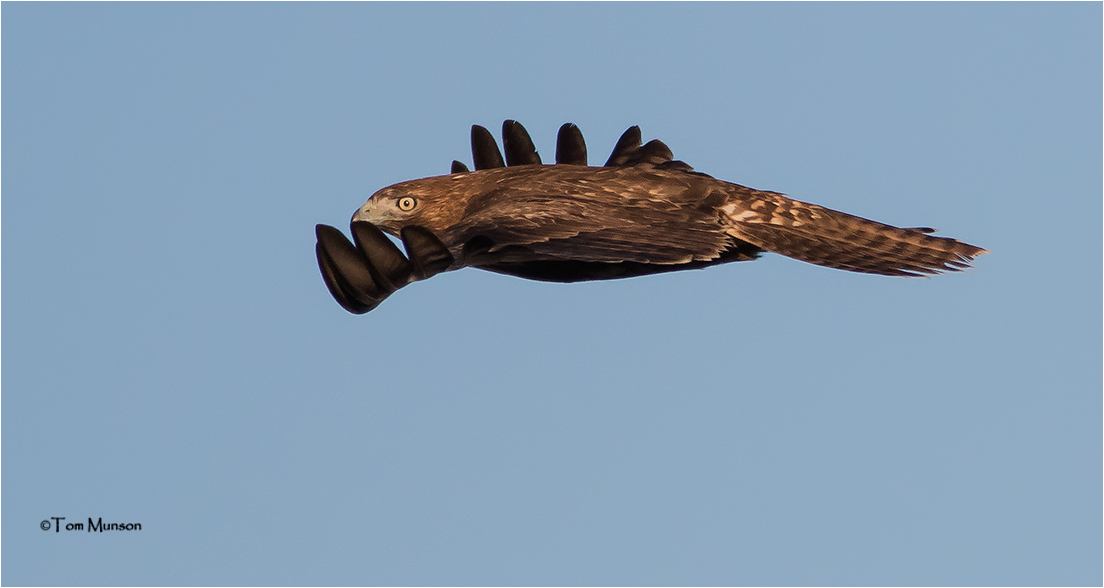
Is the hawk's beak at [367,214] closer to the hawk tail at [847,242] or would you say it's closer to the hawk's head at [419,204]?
the hawk's head at [419,204]

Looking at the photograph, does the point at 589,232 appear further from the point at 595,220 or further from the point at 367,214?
the point at 367,214

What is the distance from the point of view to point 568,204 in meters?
13.0

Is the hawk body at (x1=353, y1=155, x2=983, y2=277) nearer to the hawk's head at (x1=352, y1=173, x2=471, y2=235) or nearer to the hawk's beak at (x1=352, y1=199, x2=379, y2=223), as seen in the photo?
the hawk's head at (x1=352, y1=173, x2=471, y2=235)

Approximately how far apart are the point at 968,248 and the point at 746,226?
1.78 metres

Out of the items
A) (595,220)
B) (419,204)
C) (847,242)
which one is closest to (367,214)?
(419,204)

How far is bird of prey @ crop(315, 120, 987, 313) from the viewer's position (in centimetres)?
1238

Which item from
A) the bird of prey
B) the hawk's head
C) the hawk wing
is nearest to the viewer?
the bird of prey

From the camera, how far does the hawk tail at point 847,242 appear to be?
13.1 m

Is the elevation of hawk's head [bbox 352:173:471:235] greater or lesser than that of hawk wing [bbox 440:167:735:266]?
greater

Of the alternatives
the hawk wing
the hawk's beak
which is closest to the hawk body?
the hawk wing

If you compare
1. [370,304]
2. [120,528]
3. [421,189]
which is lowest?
[120,528]

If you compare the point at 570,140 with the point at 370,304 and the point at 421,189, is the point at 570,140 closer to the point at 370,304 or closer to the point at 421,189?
the point at 421,189

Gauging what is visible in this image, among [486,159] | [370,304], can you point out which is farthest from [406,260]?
[486,159]

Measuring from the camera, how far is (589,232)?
41.7 feet
